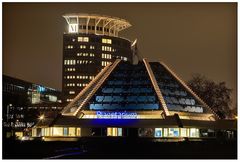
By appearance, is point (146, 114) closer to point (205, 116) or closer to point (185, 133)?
point (185, 133)

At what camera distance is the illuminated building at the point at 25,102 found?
346 ft

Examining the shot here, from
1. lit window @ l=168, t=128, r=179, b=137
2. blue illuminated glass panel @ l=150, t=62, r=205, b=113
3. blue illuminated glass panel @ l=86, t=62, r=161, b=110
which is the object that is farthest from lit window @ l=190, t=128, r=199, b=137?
blue illuminated glass panel @ l=86, t=62, r=161, b=110

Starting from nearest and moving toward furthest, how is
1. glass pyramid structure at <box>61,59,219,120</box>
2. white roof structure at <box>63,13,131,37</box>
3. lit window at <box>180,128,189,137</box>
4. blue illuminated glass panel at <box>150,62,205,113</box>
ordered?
lit window at <box>180,128,189,137</box> → glass pyramid structure at <box>61,59,219,120</box> → blue illuminated glass panel at <box>150,62,205,113</box> → white roof structure at <box>63,13,131,37</box>

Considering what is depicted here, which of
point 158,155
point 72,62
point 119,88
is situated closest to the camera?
point 158,155

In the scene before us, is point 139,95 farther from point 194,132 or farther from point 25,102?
point 25,102

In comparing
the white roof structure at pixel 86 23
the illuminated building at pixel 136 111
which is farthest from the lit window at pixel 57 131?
the white roof structure at pixel 86 23

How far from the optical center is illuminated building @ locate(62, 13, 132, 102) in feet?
597

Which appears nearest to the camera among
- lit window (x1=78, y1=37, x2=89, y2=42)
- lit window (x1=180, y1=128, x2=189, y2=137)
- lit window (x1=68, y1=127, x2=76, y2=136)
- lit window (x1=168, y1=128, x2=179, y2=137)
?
lit window (x1=168, y1=128, x2=179, y2=137)

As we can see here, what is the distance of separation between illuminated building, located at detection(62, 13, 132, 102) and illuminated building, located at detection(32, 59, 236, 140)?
9374cm

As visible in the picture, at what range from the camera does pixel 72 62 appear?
600ft

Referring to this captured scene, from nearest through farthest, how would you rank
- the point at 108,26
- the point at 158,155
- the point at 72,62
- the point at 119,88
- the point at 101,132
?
1. the point at 158,155
2. the point at 101,132
3. the point at 119,88
4. the point at 72,62
5. the point at 108,26

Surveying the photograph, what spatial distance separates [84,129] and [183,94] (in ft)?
59.3

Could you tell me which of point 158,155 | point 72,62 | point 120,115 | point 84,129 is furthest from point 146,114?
point 72,62

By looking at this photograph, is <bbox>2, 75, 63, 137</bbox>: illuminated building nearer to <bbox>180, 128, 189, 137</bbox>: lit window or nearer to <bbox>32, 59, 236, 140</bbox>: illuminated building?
<bbox>32, 59, 236, 140</bbox>: illuminated building
